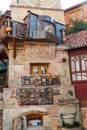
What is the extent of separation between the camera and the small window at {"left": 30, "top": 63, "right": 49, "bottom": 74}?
40.2ft

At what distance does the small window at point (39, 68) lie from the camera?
12.3m

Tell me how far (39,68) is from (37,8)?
5.59 m

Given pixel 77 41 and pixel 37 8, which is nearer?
pixel 77 41

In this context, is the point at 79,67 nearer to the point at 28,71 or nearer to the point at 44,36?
the point at 44,36

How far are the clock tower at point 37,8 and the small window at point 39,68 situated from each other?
171 inches

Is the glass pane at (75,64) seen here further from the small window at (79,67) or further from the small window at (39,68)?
the small window at (39,68)

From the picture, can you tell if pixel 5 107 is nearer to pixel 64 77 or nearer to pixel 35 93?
pixel 35 93

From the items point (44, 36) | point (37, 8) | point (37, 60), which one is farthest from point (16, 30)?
point (37, 8)

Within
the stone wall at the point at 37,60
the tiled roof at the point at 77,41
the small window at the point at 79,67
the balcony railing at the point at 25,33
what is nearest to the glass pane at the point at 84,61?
the small window at the point at 79,67

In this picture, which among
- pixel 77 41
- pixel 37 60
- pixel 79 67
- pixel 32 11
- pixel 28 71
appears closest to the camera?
pixel 28 71

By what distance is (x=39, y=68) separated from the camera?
40.7 ft

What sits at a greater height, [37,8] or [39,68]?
[37,8]

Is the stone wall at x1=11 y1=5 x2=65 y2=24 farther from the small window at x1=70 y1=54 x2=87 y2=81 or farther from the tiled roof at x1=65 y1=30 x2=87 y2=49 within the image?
the small window at x1=70 y1=54 x2=87 y2=81

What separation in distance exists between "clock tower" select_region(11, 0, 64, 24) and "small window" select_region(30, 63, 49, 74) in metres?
4.34
